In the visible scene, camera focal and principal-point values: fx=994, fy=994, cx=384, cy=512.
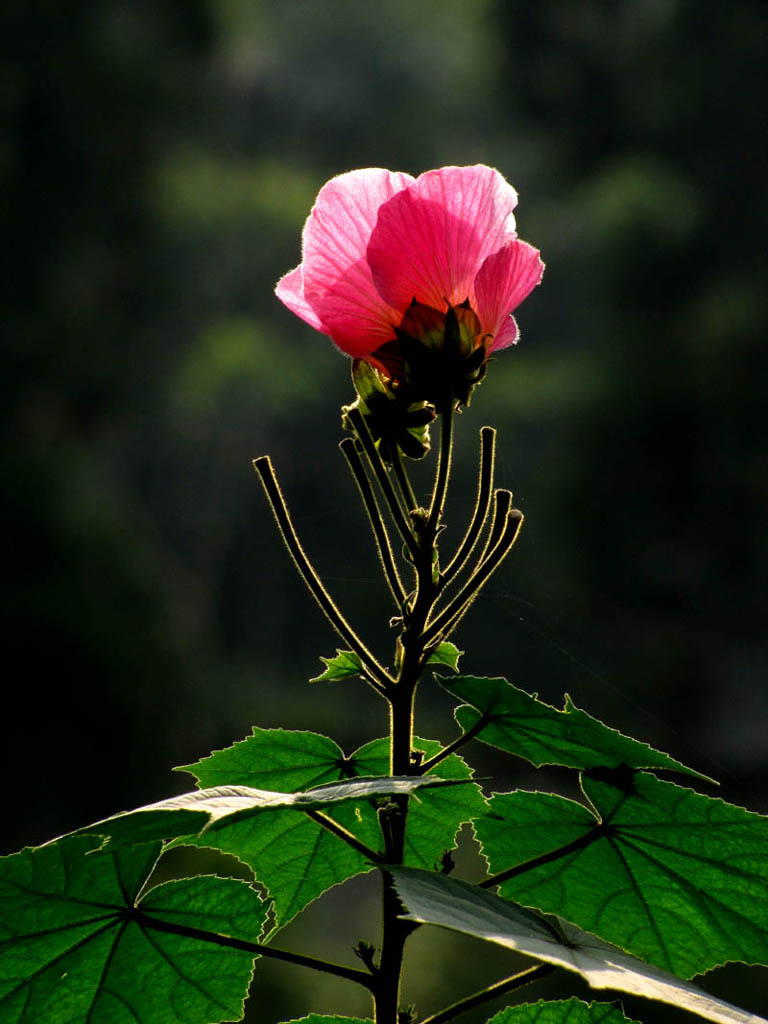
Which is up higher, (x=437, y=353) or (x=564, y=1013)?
(x=437, y=353)

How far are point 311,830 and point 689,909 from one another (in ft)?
0.74

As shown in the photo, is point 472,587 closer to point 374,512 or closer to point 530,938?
point 374,512

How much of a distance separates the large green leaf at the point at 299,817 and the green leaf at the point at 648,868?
0.11 ft

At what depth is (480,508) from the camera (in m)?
0.48

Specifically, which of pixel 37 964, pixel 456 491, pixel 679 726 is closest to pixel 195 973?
pixel 37 964

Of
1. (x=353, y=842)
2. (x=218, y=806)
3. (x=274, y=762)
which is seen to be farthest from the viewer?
(x=274, y=762)

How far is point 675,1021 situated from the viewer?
401cm

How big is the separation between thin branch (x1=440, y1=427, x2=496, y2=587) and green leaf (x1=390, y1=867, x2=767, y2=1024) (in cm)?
15

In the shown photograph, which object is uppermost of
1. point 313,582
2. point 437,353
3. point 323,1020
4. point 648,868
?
point 437,353

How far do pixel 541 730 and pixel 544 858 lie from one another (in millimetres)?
66

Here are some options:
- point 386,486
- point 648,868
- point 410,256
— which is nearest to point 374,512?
point 386,486

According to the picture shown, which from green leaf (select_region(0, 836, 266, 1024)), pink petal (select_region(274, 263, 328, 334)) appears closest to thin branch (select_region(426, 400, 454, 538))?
pink petal (select_region(274, 263, 328, 334))

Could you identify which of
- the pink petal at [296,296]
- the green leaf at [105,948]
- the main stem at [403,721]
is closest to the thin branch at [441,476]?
the main stem at [403,721]

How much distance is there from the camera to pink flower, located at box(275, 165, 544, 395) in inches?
19.8
